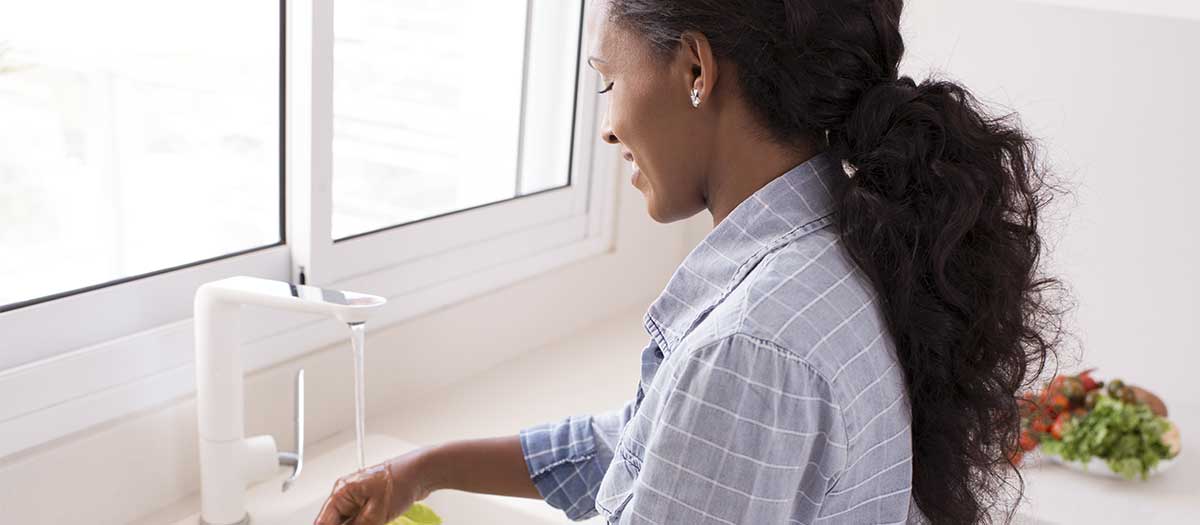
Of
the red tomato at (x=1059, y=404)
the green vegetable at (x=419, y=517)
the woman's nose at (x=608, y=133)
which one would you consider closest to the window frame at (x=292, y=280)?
the green vegetable at (x=419, y=517)

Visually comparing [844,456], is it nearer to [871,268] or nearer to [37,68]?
[871,268]

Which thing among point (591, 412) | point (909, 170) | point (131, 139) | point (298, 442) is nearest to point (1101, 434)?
point (591, 412)

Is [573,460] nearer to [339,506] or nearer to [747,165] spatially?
[339,506]

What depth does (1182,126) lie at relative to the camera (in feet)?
5.71

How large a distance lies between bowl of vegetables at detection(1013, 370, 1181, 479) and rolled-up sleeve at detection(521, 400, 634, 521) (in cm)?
65

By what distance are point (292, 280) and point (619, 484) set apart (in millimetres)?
688

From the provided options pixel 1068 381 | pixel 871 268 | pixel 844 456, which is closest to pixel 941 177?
pixel 871 268

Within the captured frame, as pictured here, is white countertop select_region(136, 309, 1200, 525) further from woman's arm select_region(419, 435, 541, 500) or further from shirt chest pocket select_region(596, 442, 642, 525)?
shirt chest pocket select_region(596, 442, 642, 525)

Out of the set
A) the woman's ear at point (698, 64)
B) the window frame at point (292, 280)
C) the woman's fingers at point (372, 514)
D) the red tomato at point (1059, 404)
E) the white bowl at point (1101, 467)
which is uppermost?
the woman's ear at point (698, 64)

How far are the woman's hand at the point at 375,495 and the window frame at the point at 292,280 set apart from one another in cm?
26

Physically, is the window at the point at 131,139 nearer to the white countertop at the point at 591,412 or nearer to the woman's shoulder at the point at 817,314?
the white countertop at the point at 591,412

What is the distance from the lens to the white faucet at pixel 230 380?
1020 millimetres

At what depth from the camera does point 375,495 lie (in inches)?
39.7

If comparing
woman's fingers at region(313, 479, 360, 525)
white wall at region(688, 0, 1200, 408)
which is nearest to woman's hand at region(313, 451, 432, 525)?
woman's fingers at region(313, 479, 360, 525)
